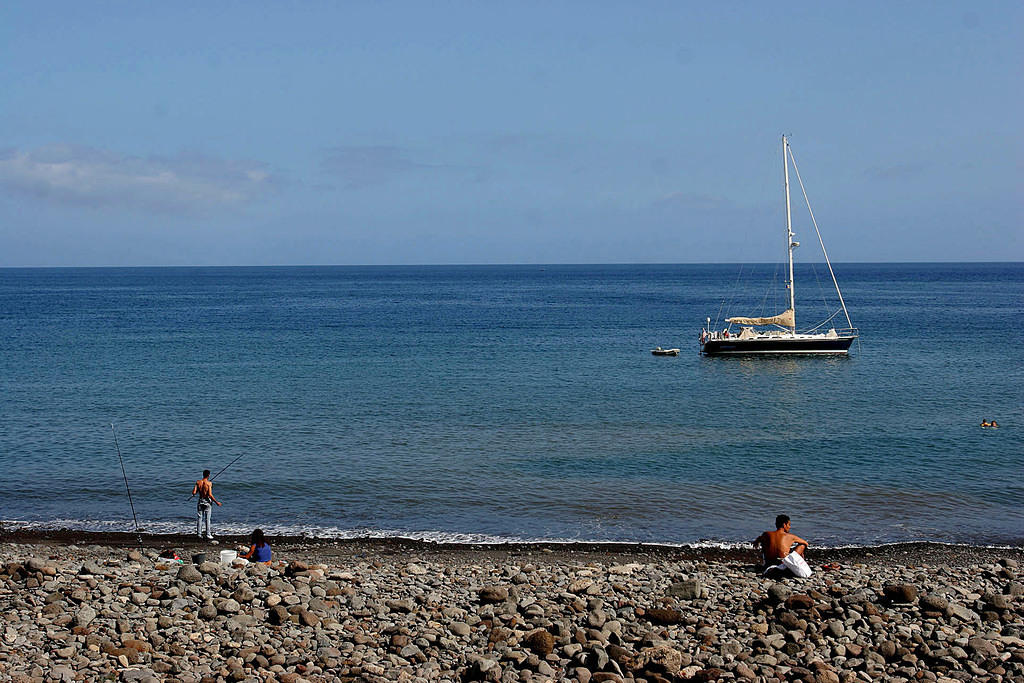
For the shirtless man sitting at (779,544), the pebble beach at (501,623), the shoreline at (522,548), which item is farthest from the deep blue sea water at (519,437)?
the pebble beach at (501,623)

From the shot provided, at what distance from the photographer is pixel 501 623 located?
1456cm

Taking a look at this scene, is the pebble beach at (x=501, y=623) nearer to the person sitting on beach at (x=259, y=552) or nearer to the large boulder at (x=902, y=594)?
the large boulder at (x=902, y=594)

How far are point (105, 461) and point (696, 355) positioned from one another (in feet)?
130

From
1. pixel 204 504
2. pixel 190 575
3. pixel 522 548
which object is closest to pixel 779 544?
pixel 522 548

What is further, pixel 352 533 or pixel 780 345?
pixel 780 345

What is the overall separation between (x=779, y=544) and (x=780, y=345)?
43755 millimetres

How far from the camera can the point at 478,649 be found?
44.9ft

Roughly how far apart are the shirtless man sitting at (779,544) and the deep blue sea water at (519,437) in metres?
5.10

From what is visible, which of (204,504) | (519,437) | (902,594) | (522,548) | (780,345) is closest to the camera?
(902,594)

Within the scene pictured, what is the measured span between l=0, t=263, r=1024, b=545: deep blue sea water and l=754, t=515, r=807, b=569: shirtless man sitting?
5.10 meters

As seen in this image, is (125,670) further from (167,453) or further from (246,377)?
(246,377)

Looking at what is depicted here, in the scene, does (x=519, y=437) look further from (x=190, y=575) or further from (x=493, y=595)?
(x=190, y=575)

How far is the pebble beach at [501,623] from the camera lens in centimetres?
1282

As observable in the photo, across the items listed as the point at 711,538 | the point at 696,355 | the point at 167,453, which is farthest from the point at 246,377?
the point at 711,538
